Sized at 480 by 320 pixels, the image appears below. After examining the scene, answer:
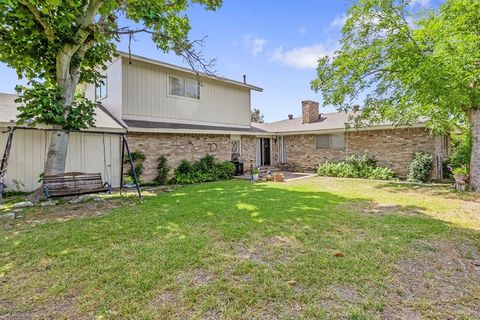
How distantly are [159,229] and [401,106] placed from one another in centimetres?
983

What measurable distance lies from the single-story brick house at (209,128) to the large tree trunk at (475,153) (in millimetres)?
2632

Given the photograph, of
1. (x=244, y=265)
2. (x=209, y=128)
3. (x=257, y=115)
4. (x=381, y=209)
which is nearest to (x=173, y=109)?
(x=209, y=128)

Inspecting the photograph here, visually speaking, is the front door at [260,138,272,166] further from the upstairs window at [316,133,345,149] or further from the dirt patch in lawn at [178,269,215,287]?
the dirt patch in lawn at [178,269,215,287]

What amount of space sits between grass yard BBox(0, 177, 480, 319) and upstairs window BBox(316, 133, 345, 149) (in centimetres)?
919

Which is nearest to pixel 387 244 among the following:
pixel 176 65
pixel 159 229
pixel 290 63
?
pixel 159 229

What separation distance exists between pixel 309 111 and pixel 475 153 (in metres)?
9.85

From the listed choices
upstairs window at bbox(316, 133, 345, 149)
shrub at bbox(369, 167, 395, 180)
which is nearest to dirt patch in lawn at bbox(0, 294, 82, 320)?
shrub at bbox(369, 167, 395, 180)

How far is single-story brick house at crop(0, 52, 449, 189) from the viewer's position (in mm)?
11609

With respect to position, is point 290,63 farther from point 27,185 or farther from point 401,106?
point 27,185

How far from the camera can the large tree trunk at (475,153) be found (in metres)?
9.33

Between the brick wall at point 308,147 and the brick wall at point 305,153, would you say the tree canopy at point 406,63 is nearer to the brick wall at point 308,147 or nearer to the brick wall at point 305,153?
the brick wall at point 308,147

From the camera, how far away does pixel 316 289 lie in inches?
118

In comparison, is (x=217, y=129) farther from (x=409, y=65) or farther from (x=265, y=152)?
(x=409, y=65)

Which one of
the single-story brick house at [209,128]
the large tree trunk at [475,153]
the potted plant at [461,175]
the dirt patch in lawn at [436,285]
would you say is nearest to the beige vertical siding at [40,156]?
the single-story brick house at [209,128]
